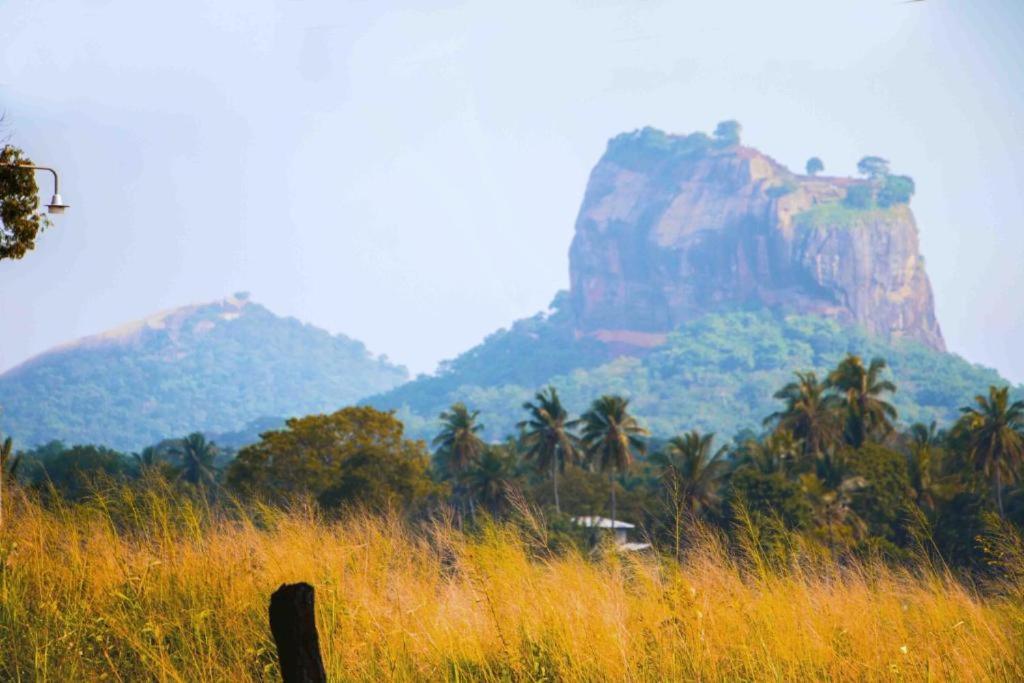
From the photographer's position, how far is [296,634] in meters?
4.05

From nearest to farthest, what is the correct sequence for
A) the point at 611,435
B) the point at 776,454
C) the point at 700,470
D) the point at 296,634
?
1. the point at 296,634
2. the point at 700,470
3. the point at 776,454
4. the point at 611,435

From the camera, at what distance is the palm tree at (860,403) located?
66438mm

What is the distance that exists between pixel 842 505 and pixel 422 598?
49749 mm

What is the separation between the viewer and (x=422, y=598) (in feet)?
22.2

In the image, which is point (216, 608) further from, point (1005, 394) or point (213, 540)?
point (1005, 394)

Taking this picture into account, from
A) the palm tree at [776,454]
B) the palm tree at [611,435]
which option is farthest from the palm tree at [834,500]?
the palm tree at [611,435]

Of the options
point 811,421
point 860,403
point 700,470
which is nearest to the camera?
point 700,470

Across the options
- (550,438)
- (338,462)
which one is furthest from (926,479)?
(338,462)

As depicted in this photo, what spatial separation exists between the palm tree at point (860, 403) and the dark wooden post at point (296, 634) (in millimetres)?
65282

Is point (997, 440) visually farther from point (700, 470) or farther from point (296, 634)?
point (296, 634)

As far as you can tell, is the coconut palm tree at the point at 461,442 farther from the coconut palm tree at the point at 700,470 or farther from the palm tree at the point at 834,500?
the palm tree at the point at 834,500

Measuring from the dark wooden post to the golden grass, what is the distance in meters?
1.57

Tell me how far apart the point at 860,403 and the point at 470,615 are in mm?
63685

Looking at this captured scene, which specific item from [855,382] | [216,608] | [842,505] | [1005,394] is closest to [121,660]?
[216,608]
